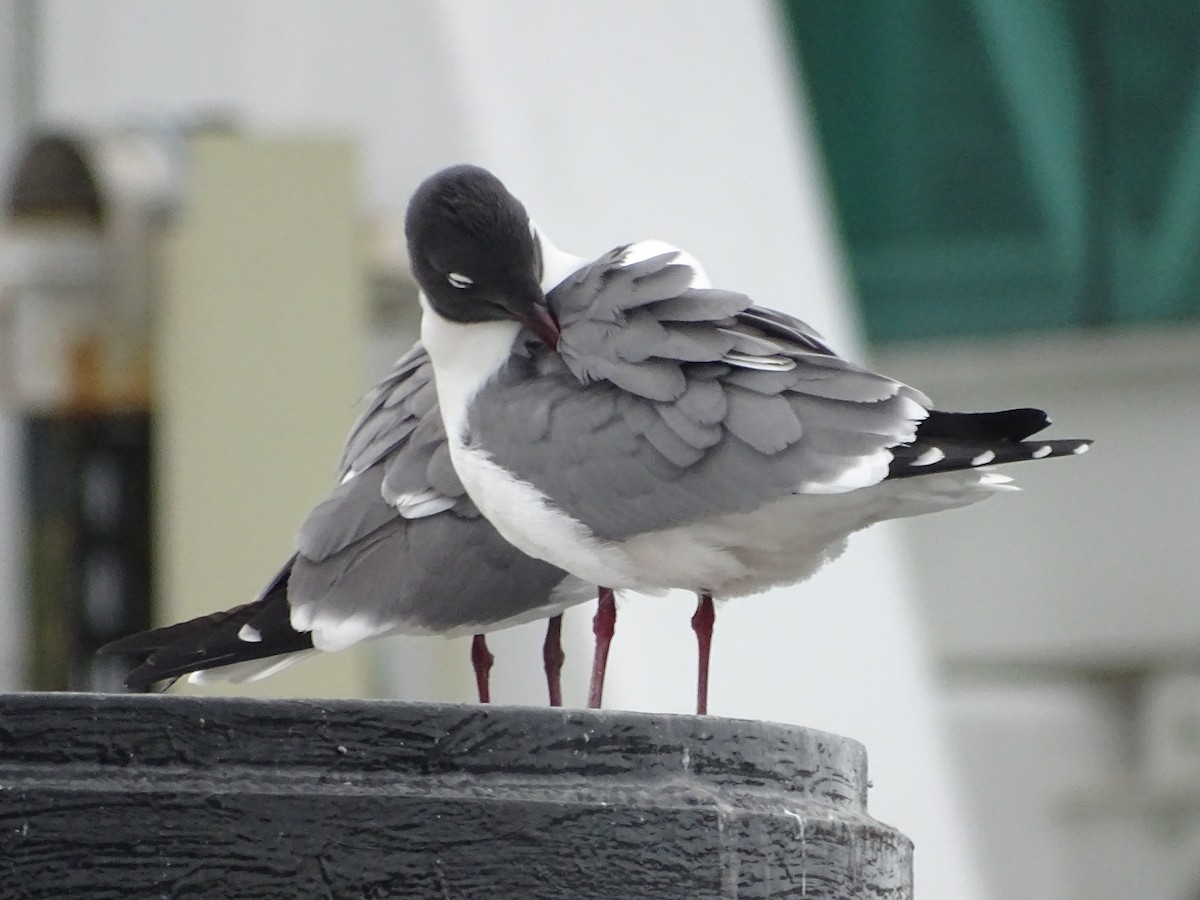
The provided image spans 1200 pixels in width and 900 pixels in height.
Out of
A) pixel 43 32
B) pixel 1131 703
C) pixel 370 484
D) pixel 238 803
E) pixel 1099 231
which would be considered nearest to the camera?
pixel 238 803

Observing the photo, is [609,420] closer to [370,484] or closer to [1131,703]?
[370,484]

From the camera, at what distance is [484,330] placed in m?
1.65

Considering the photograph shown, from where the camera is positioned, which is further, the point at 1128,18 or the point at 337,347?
the point at 1128,18

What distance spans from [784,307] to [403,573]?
2421 mm

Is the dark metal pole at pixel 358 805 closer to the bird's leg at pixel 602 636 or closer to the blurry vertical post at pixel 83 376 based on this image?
the bird's leg at pixel 602 636

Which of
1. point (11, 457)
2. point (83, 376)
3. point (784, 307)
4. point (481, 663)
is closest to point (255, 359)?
point (83, 376)

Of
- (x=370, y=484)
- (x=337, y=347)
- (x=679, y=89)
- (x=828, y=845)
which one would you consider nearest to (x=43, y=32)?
(x=337, y=347)

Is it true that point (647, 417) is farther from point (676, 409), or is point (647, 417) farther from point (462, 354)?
point (462, 354)

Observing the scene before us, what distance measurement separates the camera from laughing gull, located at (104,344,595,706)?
5.70ft

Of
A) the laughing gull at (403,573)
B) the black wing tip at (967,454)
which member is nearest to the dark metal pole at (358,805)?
the black wing tip at (967,454)

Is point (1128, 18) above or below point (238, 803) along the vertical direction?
above

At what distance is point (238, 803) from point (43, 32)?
6.62m

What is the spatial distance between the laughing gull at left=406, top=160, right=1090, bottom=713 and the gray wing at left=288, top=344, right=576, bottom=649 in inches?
6.9

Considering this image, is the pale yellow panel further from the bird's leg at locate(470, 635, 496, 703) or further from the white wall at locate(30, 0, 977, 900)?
the bird's leg at locate(470, 635, 496, 703)
